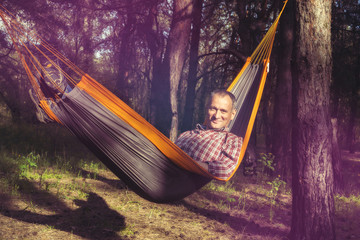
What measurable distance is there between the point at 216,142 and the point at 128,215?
1096 mm

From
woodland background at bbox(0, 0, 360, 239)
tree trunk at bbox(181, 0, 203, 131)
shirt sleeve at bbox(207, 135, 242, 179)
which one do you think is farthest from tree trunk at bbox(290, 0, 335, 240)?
tree trunk at bbox(181, 0, 203, 131)

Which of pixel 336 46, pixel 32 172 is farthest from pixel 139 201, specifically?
pixel 336 46

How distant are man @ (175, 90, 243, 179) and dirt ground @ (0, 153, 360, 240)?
685mm

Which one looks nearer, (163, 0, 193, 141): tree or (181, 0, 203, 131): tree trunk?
(163, 0, 193, 141): tree

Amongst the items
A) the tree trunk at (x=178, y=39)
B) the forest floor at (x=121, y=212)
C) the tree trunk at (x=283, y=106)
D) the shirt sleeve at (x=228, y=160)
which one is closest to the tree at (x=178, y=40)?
the tree trunk at (x=178, y=39)

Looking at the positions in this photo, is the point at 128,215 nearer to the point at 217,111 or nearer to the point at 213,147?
the point at 213,147

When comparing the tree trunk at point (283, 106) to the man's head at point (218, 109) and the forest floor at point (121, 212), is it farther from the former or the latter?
the man's head at point (218, 109)

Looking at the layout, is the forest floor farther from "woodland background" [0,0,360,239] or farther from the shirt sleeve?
"woodland background" [0,0,360,239]

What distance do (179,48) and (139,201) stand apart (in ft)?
9.17

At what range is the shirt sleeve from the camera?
83.0 inches

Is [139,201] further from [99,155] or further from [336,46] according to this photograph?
[336,46]

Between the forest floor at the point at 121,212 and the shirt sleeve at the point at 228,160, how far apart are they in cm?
69

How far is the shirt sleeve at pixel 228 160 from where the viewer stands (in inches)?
83.0

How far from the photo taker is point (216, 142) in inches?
93.9
